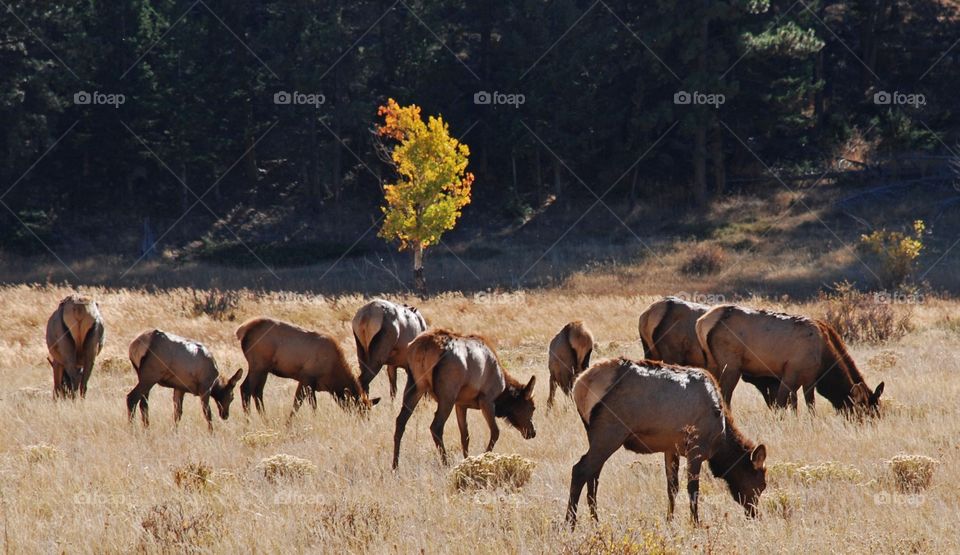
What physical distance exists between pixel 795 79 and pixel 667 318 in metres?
38.5

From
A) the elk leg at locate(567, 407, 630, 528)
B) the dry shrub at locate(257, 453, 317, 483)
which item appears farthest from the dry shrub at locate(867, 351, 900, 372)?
the dry shrub at locate(257, 453, 317, 483)

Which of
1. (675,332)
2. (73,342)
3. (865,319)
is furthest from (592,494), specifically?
(865,319)

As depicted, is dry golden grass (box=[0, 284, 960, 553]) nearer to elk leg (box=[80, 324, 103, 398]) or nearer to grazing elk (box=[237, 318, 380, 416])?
grazing elk (box=[237, 318, 380, 416])

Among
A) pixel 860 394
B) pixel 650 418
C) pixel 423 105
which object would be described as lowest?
pixel 860 394

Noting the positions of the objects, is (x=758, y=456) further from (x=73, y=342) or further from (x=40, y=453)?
(x=73, y=342)

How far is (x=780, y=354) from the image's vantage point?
1359cm

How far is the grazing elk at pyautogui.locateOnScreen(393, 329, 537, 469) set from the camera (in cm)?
1105

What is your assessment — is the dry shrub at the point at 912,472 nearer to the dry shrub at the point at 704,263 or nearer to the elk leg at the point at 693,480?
the elk leg at the point at 693,480

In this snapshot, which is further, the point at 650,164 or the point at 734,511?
the point at 650,164

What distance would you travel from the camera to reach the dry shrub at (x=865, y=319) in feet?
80.8

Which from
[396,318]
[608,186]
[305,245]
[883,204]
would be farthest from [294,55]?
[396,318]

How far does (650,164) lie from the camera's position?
55.7m

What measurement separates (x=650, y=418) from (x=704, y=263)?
3492cm

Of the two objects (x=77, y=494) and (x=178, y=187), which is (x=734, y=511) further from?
(x=178, y=187)
